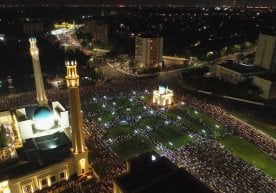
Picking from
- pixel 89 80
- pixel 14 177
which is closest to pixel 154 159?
pixel 14 177

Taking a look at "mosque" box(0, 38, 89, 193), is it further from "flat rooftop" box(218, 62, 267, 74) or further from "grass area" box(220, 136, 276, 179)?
"flat rooftop" box(218, 62, 267, 74)

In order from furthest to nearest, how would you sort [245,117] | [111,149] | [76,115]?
[245,117] → [111,149] → [76,115]

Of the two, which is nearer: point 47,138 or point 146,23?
point 47,138

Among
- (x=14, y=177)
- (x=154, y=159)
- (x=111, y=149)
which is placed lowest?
(x=111, y=149)

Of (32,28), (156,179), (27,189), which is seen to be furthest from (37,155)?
(32,28)

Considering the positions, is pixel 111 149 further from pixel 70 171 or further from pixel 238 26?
pixel 238 26

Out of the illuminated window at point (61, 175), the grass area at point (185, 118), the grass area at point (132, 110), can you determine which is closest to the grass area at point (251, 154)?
the grass area at point (185, 118)
